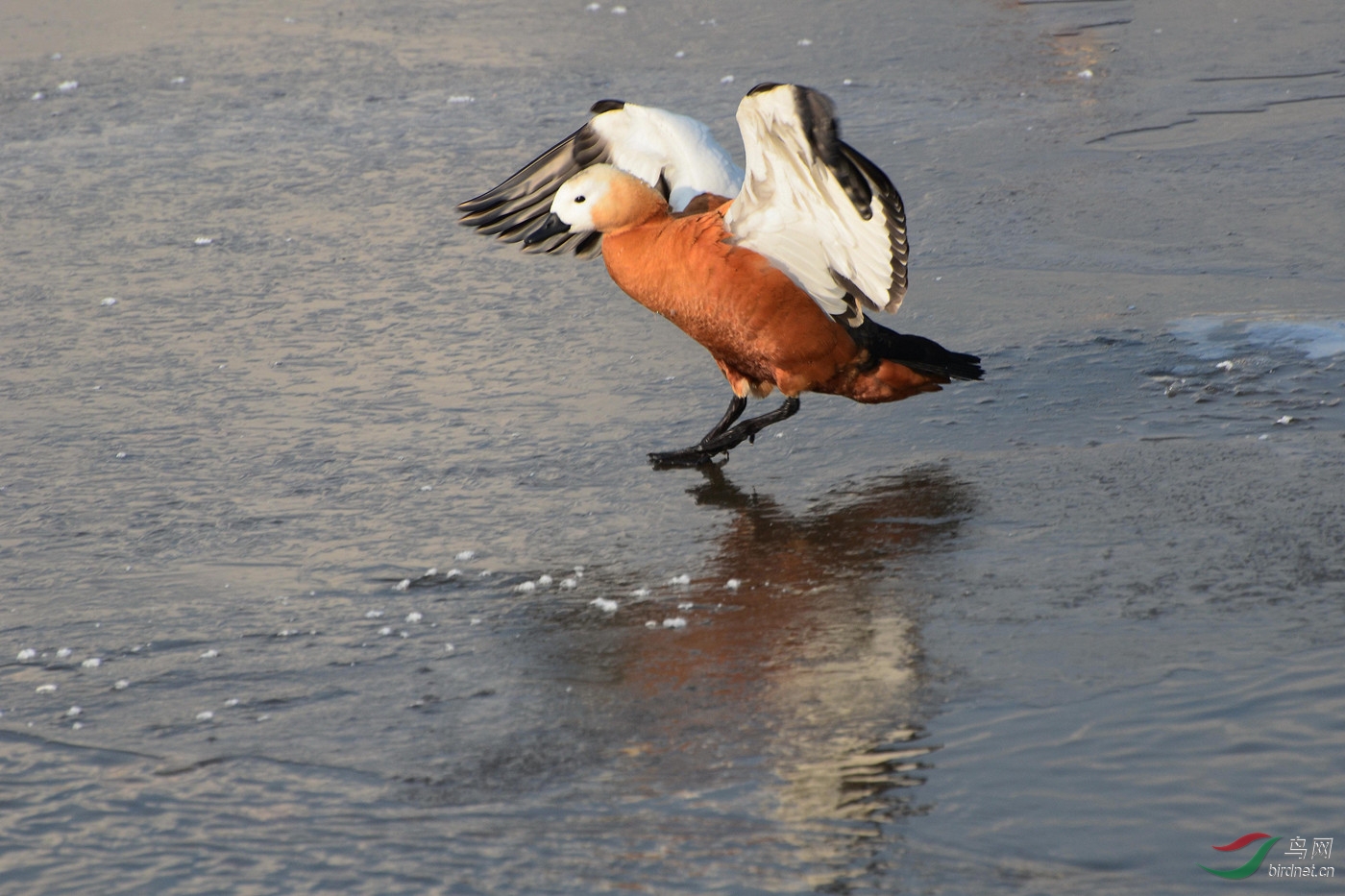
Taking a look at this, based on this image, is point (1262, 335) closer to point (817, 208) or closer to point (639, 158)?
point (817, 208)

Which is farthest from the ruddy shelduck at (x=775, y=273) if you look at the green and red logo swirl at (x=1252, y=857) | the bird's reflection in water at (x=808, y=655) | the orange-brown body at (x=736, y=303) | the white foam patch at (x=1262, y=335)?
the green and red logo swirl at (x=1252, y=857)

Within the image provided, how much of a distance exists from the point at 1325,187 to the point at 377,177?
438 centimetres

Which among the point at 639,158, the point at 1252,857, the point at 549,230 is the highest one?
the point at 639,158

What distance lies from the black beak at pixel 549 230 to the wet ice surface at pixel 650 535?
0.47 meters

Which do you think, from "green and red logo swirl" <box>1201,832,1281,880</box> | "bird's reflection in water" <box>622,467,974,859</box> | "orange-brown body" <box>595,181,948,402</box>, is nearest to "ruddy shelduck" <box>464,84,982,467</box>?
"orange-brown body" <box>595,181,948,402</box>

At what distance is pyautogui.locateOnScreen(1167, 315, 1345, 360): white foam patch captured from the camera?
4.98 m

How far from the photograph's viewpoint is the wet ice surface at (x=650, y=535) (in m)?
2.83

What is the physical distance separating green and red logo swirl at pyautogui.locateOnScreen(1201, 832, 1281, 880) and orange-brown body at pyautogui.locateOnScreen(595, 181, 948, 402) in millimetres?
2225

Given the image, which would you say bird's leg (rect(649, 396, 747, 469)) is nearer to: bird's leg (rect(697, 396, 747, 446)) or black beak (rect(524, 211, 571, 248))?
bird's leg (rect(697, 396, 747, 446))

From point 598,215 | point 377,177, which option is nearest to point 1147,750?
point 598,215

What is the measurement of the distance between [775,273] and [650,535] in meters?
0.90

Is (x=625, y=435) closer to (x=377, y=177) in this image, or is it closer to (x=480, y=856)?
(x=480, y=856)

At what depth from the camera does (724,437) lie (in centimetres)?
470

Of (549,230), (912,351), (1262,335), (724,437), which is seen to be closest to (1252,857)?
(912,351)
